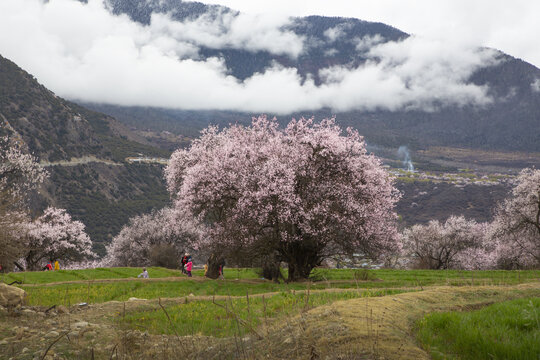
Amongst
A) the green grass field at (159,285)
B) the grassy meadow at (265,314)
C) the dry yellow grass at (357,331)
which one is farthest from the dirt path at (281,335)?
the green grass field at (159,285)

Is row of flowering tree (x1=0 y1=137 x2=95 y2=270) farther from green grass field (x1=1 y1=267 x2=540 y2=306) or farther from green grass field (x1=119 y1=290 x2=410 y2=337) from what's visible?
green grass field (x1=119 y1=290 x2=410 y2=337)

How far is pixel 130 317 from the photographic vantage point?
42.6 feet

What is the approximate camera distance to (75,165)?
4911 inches

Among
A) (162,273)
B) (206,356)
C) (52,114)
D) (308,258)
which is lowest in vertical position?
(162,273)

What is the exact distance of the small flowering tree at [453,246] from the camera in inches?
2325

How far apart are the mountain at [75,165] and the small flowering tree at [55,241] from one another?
1441 inches

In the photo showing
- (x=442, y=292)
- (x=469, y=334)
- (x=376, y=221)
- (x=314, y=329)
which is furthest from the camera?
(x=376, y=221)

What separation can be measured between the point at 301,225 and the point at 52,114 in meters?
136

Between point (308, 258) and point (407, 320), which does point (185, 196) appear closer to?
point (308, 258)

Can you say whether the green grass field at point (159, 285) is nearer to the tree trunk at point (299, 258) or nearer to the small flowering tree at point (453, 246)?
the tree trunk at point (299, 258)

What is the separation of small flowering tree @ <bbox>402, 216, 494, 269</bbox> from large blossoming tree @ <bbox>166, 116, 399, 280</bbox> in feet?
114

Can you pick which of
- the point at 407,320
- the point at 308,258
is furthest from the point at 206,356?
the point at 308,258

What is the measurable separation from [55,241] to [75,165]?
262 ft

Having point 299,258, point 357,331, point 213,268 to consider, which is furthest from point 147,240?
point 357,331
